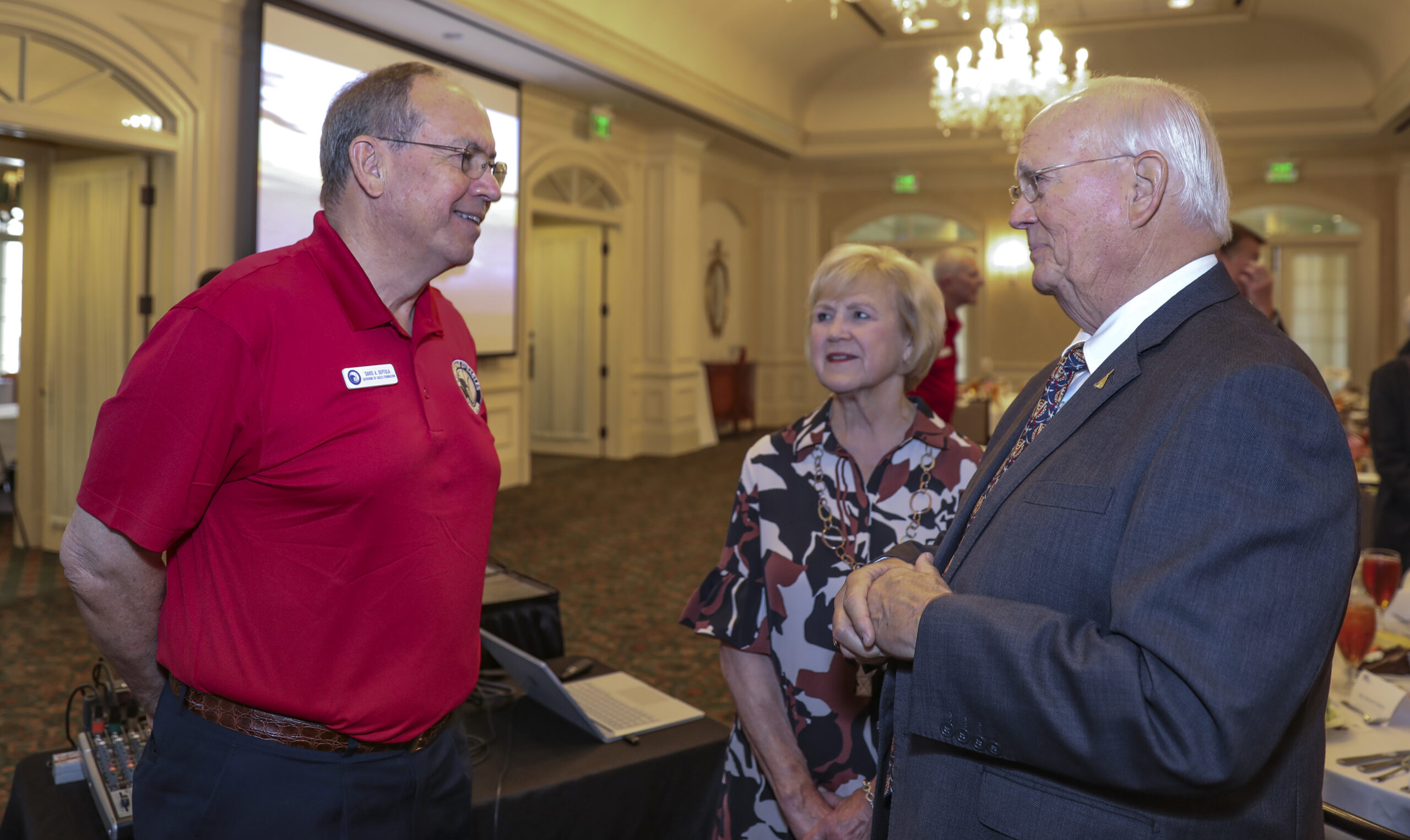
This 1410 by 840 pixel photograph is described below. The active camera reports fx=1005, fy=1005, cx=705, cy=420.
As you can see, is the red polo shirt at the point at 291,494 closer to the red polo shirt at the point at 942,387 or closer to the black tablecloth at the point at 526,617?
the black tablecloth at the point at 526,617

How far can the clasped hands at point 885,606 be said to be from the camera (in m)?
1.08

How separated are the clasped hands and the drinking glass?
1179 mm

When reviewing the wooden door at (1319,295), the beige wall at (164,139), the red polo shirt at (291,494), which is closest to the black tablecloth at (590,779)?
the red polo shirt at (291,494)

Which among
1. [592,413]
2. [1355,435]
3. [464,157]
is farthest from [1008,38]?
[464,157]

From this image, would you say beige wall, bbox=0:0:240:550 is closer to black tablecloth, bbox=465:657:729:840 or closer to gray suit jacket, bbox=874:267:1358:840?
black tablecloth, bbox=465:657:729:840

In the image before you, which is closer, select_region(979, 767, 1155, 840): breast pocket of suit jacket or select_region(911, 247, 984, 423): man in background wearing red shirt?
select_region(979, 767, 1155, 840): breast pocket of suit jacket

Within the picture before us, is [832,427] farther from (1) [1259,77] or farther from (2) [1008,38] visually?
(1) [1259,77]

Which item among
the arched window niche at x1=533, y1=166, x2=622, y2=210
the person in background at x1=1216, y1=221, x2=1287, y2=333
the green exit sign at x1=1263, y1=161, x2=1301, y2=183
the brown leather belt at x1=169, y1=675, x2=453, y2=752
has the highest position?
the green exit sign at x1=1263, y1=161, x2=1301, y2=183

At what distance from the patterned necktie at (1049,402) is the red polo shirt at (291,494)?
77cm

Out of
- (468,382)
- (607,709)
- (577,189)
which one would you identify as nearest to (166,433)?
(468,382)

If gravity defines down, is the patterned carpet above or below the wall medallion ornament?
below

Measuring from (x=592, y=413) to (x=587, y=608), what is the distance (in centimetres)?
572

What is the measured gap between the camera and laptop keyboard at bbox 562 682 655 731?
1946 millimetres

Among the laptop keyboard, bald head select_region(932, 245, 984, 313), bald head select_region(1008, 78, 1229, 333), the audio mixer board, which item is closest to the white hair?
bald head select_region(1008, 78, 1229, 333)
